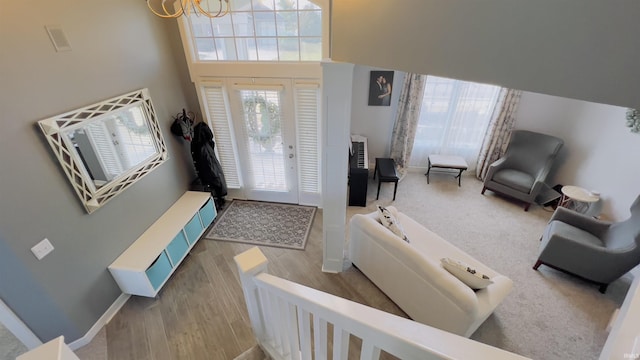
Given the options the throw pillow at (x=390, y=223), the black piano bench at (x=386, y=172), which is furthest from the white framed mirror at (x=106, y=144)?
the black piano bench at (x=386, y=172)

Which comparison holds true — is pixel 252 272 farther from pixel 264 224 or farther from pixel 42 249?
pixel 264 224

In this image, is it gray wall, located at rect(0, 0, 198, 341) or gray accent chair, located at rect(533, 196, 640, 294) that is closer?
gray wall, located at rect(0, 0, 198, 341)

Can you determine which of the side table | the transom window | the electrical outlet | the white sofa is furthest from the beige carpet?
the electrical outlet

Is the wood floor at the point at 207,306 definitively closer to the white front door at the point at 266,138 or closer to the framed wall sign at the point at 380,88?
the white front door at the point at 266,138

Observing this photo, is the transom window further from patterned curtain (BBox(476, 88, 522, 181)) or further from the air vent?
patterned curtain (BBox(476, 88, 522, 181))

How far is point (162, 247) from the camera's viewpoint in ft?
9.21

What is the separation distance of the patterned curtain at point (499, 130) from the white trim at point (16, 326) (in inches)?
237

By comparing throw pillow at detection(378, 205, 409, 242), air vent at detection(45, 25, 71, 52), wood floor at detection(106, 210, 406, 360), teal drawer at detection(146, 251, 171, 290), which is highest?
air vent at detection(45, 25, 71, 52)

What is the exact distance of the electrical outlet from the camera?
6.45 ft

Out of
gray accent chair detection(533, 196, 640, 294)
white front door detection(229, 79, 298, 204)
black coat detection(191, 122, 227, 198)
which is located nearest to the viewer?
gray accent chair detection(533, 196, 640, 294)

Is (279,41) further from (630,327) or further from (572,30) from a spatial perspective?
(630,327)

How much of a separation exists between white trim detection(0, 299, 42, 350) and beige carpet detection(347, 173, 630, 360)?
3470 millimetres

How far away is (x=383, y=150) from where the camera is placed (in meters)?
5.05

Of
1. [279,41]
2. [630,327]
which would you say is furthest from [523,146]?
[630,327]
